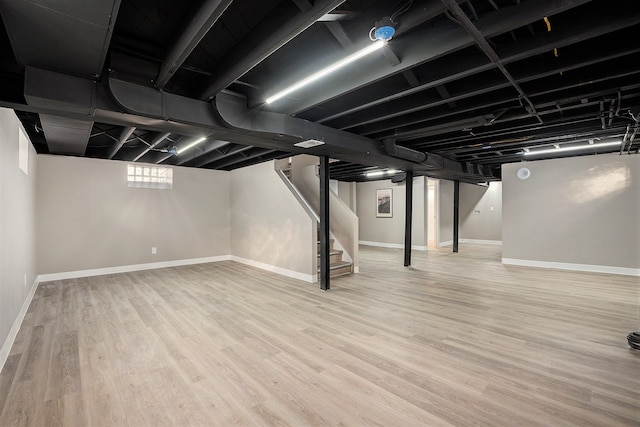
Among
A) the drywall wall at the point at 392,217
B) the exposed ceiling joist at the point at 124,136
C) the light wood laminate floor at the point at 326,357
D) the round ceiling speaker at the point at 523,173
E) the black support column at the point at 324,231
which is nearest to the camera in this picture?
the light wood laminate floor at the point at 326,357

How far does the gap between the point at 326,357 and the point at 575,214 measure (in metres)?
6.93

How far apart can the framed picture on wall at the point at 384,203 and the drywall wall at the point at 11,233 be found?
9.32m

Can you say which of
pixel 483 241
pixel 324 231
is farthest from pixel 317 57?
pixel 483 241

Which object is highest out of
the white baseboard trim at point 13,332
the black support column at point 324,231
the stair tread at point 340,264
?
the black support column at point 324,231

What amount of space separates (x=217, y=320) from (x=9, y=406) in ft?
5.94

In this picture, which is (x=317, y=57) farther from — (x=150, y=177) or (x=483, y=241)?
(x=483, y=241)

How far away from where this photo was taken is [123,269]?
629 cm

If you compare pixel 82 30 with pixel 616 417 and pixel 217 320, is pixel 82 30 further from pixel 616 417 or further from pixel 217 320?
pixel 616 417

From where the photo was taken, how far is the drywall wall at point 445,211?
34.6 feet

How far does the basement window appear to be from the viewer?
646 cm

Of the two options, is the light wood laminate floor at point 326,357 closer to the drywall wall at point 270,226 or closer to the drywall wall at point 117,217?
the drywall wall at point 270,226

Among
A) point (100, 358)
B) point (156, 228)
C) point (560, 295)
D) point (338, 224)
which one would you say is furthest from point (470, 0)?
point (156, 228)

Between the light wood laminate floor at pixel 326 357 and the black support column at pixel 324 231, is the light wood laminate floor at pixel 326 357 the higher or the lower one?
the lower one

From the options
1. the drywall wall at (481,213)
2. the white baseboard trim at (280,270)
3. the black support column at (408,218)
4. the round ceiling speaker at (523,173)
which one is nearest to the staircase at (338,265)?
the white baseboard trim at (280,270)
